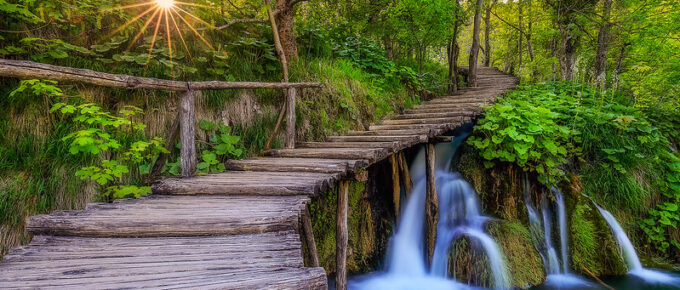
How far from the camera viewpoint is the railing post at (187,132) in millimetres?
3336

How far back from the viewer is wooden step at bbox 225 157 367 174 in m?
3.41

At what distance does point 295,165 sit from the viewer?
3.63m

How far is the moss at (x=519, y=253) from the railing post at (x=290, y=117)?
383 cm

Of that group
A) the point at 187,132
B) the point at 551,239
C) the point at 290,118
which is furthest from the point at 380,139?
the point at 551,239

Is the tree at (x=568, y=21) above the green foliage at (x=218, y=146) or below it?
above

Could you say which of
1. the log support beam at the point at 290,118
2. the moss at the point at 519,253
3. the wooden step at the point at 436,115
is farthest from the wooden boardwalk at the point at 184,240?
the wooden step at the point at 436,115

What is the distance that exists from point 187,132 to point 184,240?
69.2 inches

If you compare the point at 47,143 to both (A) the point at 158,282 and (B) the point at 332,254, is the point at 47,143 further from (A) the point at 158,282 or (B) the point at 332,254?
(B) the point at 332,254

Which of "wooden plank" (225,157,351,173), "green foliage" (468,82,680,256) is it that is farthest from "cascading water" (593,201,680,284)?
"wooden plank" (225,157,351,173)

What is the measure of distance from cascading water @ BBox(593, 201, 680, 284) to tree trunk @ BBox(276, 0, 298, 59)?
6939mm

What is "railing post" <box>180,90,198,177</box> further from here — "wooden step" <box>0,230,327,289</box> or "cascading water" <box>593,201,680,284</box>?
"cascading water" <box>593,201,680,284</box>

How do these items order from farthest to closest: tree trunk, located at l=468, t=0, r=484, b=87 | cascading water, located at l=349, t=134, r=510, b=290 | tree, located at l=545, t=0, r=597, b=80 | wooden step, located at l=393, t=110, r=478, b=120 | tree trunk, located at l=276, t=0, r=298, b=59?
tree, located at l=545, t=0, r=597, b=80, tree trunk, located at l=468, t=0, r=484, b=87, wooden step, located at l=393, t=110, r=478, b=120, tree trunk, located at l=276, t=0, r=298, b=59, cascading water, located at l=349, t=134, r=510, b=290

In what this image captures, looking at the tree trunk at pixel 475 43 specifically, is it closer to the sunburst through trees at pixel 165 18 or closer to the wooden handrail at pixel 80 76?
the sunburst through trees at pixel 165 18

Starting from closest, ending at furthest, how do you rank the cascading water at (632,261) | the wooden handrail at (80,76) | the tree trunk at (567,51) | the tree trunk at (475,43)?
the wooden handrail at (80,76) < the cascading water at (632,261) < the tree trunk at (475,43) < the tree trunk at (567,51)
